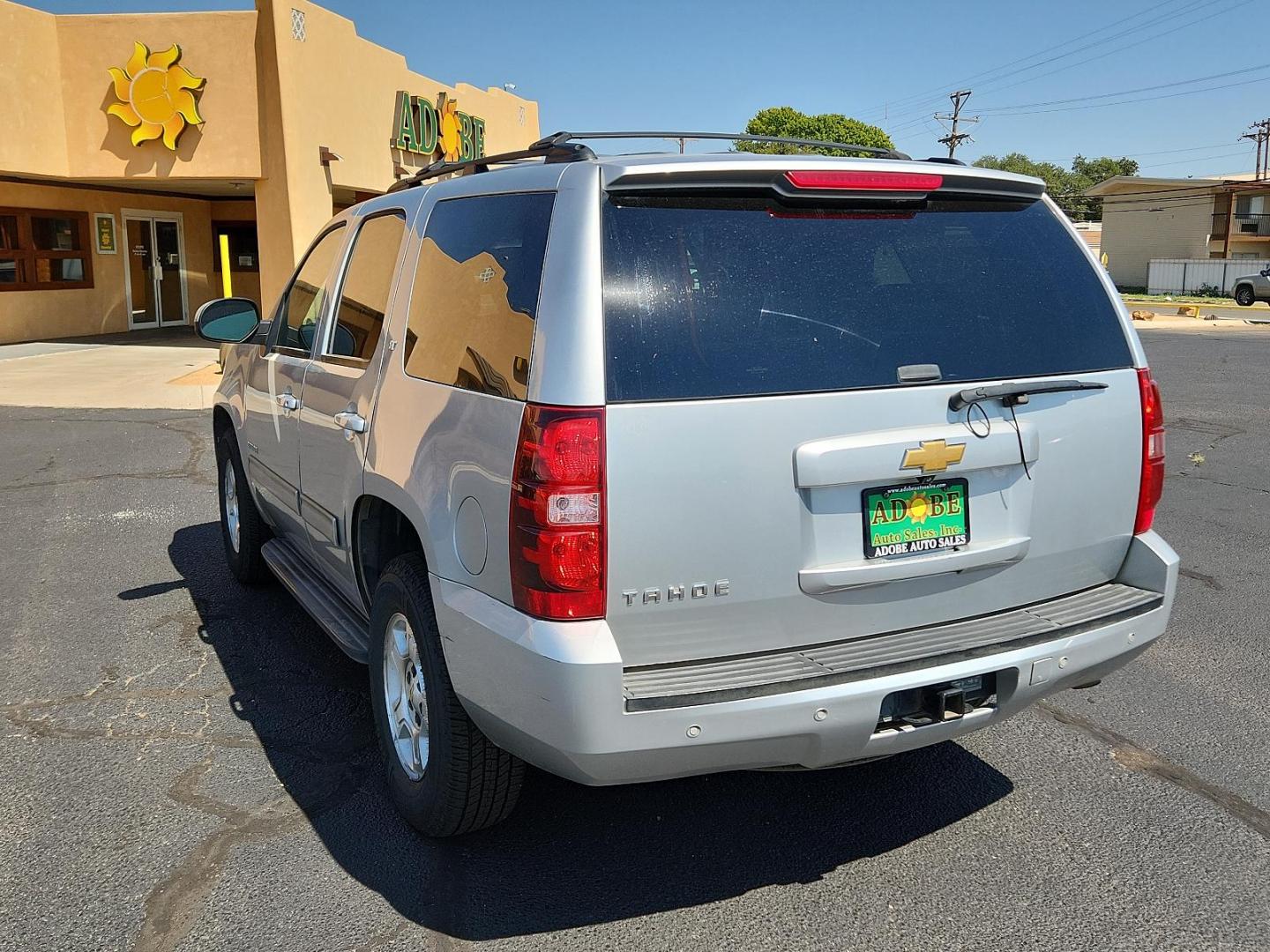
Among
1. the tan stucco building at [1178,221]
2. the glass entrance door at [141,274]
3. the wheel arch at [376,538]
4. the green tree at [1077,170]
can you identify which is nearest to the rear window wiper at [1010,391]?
the wheel arch at [376,538]

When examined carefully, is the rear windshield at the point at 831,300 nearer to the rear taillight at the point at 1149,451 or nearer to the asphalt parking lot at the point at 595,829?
the rear taillight at the point at 1149,451

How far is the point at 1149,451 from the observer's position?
3379 mm

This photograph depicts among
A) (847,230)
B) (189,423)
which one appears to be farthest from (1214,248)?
(847,230)

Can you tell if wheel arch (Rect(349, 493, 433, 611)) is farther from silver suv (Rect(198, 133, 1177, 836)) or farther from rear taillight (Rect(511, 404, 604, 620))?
rear taillight (Rect(511, 404, 604, 620))

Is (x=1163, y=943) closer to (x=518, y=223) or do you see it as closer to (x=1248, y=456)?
(x=518, y=223)

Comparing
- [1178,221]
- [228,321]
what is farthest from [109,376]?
[1178,221]

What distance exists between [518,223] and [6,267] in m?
19.8

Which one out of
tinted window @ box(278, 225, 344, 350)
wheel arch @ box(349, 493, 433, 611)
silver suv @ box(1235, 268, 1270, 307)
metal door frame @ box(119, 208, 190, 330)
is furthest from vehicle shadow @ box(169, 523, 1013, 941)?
silver suv @ box(1235, 268, 1270, 307)

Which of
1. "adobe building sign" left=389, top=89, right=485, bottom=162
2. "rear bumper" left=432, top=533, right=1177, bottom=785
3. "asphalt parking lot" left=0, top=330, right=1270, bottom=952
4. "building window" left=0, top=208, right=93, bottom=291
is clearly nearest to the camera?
"rear bumper" left=432, top=533, right=1177, bottom=785

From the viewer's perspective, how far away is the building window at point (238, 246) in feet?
82.6

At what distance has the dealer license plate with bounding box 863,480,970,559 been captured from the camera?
291 centimetres

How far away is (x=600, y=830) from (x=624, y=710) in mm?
1058

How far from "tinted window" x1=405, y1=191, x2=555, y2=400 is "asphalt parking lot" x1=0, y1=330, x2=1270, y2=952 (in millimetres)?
1469

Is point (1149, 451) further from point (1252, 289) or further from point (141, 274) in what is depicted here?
point (1252, 289)
